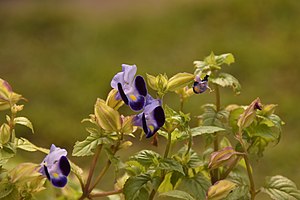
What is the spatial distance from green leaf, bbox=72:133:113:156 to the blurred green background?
1.73 m

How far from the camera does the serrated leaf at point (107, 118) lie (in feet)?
2.20

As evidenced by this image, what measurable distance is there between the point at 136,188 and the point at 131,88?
0.32 ft

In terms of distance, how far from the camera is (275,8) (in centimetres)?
327

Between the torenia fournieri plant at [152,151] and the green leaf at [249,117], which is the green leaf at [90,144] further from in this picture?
the green leaf at [249,117]

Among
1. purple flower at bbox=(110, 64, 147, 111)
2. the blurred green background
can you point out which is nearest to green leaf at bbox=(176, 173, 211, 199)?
purple flower at bbox=(110, 64, 147, 111)

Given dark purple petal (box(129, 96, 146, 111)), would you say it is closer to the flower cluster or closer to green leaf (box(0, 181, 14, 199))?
the flower cluster

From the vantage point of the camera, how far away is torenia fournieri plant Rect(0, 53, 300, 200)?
654 mm

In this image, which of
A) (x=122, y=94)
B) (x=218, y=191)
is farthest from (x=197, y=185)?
(x=122, y=94)

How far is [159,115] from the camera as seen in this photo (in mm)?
634

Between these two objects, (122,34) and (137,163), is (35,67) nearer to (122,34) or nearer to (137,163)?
(122,34)

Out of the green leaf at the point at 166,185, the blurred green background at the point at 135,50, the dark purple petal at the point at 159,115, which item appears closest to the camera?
the dark purple petal at the point at 159,115

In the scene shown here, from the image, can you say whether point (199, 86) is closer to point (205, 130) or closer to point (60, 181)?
point (205, 130)

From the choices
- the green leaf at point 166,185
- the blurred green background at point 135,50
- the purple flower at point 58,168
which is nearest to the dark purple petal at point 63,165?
the purple flower at point 58,168

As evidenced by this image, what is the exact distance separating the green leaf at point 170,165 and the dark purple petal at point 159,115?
2.0 inches
